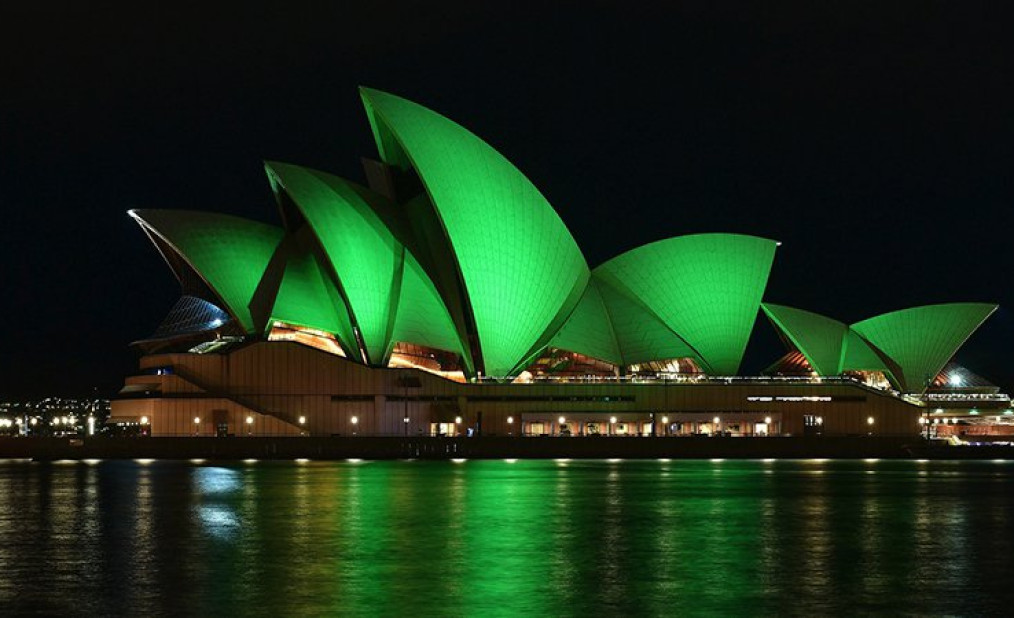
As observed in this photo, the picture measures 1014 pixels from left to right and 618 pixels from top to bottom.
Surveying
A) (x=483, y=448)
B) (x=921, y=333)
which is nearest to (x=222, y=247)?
(x=483, y=448)

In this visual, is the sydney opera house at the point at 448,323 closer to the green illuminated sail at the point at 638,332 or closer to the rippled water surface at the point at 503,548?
the green illuminated sail at the point at 638,332

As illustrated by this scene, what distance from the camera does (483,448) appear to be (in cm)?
7300

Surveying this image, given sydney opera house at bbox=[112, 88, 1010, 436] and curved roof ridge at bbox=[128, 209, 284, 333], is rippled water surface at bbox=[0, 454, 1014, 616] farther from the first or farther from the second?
curved roof ridge at bbox=[128, 209, 284, 333]

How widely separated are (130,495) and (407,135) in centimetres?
2857

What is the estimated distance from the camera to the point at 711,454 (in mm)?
74375

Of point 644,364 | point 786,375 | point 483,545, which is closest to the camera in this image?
point 483,545

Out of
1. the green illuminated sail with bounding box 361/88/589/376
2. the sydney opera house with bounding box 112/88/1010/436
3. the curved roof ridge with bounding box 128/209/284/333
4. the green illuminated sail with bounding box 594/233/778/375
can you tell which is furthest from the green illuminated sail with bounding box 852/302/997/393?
the curved roof ridge with bounding box 128/209/284/333

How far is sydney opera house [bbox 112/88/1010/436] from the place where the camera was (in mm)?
68062

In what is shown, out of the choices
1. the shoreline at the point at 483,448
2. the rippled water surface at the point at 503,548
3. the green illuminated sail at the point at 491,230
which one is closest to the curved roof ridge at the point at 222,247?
the shoreline at the point at 483,448

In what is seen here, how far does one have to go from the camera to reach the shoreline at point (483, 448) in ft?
234

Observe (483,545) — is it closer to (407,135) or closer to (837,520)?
(837,520)

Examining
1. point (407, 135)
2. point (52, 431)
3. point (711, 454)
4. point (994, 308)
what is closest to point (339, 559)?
point (407, 135)

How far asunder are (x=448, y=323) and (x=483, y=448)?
→ 24.0 ft

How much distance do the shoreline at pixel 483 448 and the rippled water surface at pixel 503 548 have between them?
24212 mm
